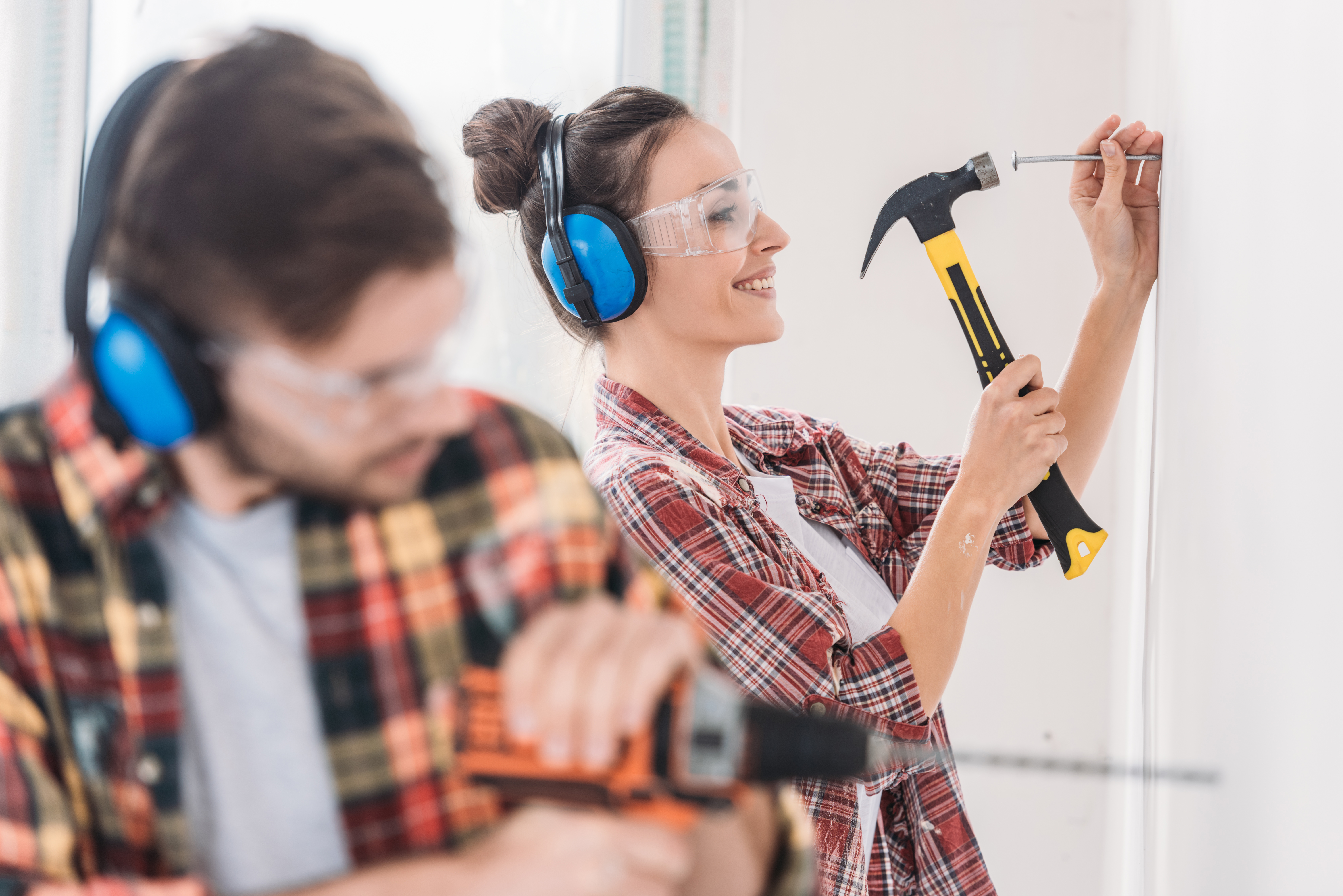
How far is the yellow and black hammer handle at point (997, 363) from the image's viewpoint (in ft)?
4.01

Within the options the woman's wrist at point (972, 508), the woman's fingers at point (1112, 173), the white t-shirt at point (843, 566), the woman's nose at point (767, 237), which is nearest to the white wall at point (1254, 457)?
the woman's fingers at point (1112, 173)

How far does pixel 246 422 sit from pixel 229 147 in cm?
15

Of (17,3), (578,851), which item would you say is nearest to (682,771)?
(578,851)

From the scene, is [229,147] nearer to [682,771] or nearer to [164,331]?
[164,331]

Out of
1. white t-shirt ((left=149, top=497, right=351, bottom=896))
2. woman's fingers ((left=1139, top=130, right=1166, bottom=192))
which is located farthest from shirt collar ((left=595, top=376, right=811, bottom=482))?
white t-shirt ((left=149, top=497, right=351, bottom=896))

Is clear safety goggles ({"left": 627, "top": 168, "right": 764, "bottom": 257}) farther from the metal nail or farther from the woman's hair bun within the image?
the metal nail

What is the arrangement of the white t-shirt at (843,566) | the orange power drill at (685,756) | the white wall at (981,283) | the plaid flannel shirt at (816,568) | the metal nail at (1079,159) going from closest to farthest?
1. the orange power drill at (685,756)
2. the plaid flannel shirt at (816,568)
3. the metal nail at (1079,159)
4. the white t-shirt at (843,566)
5. the white wall at (981,283)

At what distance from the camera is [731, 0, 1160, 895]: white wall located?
184cm

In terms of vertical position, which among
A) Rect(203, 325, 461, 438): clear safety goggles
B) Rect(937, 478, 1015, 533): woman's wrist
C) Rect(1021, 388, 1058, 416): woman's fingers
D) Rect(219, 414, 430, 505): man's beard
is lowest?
Rect(937, 478, 1015, 533): woman's wrist

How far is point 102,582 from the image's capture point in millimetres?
591

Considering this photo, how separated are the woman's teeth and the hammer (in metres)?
0.14

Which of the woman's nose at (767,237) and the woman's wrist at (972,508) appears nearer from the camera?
the woman's wrist at (972,508)

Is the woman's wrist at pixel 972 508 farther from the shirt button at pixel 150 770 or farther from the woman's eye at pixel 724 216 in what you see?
the shirt button at pixel 150 770

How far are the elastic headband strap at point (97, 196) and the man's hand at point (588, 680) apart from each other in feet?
0.96
